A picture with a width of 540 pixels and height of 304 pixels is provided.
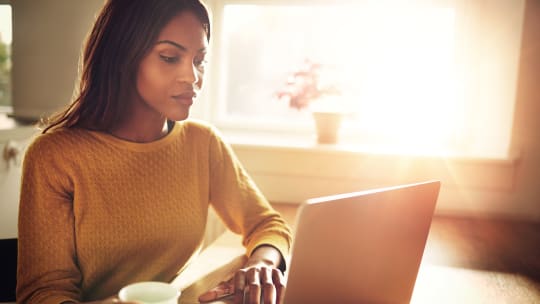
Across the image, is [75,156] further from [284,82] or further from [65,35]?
[284,82]

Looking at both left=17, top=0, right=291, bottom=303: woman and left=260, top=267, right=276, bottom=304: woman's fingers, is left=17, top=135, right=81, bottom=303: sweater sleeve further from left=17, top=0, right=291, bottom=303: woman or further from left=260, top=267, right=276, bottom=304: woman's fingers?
left=260, top=267, right=276, bottom=304: woman's fingers

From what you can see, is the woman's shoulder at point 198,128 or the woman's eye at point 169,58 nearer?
the woman's eye at point 169,58

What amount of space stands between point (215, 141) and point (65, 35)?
1.06 meters

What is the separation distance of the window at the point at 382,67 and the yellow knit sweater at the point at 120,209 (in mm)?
866

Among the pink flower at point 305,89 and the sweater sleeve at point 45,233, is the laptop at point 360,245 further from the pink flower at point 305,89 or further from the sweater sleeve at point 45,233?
the pink flower at point 305,89

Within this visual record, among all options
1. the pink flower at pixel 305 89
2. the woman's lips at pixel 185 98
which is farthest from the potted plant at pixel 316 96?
the woman's lips at pixel 185 98

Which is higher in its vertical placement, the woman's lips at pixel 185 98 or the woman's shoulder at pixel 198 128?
the woman's lips at pixel 185 98

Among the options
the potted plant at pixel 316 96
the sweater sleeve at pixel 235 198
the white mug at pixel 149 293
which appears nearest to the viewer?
the white mug at pixel 149 293

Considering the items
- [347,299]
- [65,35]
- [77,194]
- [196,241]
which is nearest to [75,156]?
[77,194]

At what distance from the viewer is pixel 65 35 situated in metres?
1.92

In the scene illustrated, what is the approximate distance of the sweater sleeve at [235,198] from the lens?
1.17 metres

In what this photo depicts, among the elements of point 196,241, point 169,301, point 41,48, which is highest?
point 41,48

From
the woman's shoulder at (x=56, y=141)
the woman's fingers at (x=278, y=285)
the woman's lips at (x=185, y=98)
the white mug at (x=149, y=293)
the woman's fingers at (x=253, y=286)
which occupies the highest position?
the woman's lips at (x=185, y=98)

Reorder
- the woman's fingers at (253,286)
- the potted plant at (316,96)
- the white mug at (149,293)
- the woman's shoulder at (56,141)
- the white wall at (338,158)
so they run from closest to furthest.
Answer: the white mug at (149,293), the woman's fingers at (253,286), the woman's shoulder at (56,141), the white wall at (338,158), the potted plant at (316,96)
